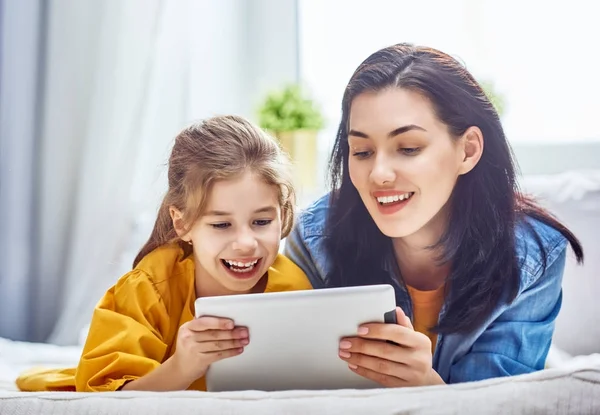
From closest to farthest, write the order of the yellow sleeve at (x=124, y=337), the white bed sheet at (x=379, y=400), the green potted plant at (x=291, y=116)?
the white bed sheet at (x=379, y=400) → the yellow sleeve at (x=124, y=337) → the green potted plant at (x=291, y=116)

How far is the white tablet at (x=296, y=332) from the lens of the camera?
0.78 metres

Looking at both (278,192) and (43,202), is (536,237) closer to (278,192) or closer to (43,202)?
(278,192)

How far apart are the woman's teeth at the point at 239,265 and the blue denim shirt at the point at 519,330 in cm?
18

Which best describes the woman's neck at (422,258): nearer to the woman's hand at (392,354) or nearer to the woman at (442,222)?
the woman at (442,222)

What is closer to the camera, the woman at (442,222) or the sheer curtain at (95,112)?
the woman at (442,222)

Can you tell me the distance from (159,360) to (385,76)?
16.4 inches

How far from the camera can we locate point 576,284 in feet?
3.49

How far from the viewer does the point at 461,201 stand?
2.99ft

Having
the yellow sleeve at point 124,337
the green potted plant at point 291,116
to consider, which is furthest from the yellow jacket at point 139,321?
the green potted plant at point 291,116

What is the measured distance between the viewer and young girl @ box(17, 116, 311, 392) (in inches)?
33.9

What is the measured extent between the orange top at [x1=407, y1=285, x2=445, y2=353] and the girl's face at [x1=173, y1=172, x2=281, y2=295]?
18cm

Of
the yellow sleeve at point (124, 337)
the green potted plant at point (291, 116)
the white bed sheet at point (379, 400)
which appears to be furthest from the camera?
the green potted plant at point (291, 116)

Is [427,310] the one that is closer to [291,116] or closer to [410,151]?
[410,151]

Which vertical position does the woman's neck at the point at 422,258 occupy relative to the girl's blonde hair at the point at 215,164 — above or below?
below
